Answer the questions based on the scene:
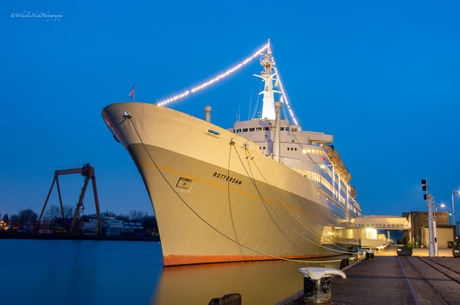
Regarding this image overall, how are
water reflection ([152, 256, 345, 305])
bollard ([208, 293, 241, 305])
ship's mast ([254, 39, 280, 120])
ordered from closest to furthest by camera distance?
bollard ([208, 293, 241, 305])
water reflection ([152, 256, 345, 305])
ship's mast ([254, 39, 280, 120])

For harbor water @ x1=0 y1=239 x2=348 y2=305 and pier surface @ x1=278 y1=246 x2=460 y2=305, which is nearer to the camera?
pier surface @ x1=278 y1=246 x2=460 y2=305

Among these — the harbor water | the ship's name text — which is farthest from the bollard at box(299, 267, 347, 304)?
the ship's name text

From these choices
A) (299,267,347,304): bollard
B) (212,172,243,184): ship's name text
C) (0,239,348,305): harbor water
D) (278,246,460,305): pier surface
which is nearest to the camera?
(299,267,347,304): bollard

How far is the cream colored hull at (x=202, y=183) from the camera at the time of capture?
12883mm

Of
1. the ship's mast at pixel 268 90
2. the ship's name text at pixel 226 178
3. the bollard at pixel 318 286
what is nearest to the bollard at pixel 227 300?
the bollard at pixel 318 286

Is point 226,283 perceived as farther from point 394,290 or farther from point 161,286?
point 394,290

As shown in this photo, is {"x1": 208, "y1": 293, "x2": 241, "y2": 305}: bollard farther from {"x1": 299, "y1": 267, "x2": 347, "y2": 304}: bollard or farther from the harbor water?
the harbor water

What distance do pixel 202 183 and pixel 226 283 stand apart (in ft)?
12.6

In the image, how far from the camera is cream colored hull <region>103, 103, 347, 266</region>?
12.9m

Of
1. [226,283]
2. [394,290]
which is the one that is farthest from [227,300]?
[226,283]

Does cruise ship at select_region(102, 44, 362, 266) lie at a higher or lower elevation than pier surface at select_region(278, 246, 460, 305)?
higher

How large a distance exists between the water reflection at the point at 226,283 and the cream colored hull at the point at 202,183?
0.77 m

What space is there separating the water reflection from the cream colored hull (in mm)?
770

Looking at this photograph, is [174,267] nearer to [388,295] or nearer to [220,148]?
[220,148]
